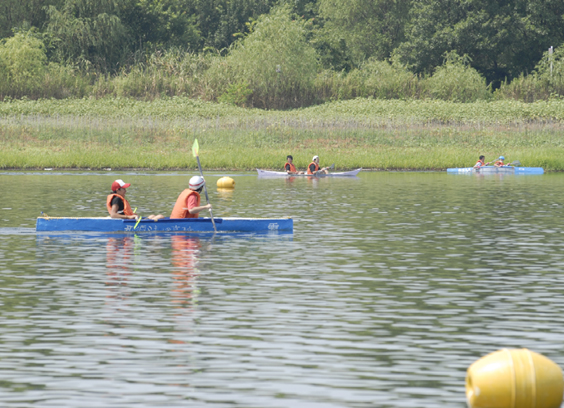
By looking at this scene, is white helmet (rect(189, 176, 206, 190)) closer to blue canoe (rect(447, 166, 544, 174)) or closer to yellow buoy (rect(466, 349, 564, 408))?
yellow buoy (rect(466, 349, 564, 408))

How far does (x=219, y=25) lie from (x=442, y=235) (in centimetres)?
8066

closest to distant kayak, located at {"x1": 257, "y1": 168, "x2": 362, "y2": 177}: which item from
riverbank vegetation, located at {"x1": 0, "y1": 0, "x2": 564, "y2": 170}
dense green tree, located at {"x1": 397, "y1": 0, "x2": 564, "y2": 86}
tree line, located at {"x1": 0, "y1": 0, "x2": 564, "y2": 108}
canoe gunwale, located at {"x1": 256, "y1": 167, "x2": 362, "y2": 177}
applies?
canoe gunwale, located at {"x1": 256, "y1": 167, "x2": 362, "y2": 177}

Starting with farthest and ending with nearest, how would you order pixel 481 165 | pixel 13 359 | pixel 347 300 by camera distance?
1. pixel 481 165
2. pixel 347 300
3. pixel 13 359

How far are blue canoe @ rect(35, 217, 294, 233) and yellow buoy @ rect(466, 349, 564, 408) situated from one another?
13.9 metres

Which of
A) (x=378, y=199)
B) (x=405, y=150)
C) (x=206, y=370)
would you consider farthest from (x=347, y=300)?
(x=405, y=150)

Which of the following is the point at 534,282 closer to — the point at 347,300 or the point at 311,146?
the point at 347,300

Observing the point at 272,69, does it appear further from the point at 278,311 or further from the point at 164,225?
the point at 278,311

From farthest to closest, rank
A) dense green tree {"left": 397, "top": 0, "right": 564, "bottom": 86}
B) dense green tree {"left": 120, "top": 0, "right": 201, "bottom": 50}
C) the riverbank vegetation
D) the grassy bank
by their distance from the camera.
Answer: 1. dense green tree {"left": 120, "top": 0, "right": 201, "bottom": 50}
2. dense green tree {"left": 397, "top": 0, "right": 564, "bottom": 86}
3. the riverbank vegetation
4. the grassy bank

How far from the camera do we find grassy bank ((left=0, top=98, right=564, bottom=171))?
5344 cm

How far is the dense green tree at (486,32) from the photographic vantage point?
84438mm

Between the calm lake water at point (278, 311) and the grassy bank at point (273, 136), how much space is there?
27.0m

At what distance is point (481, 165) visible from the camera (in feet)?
165

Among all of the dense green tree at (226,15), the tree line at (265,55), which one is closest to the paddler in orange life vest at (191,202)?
the tree line at (265,55)

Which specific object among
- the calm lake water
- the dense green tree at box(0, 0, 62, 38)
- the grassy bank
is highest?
the dense green tree at box(0, 0, 62, 38)
